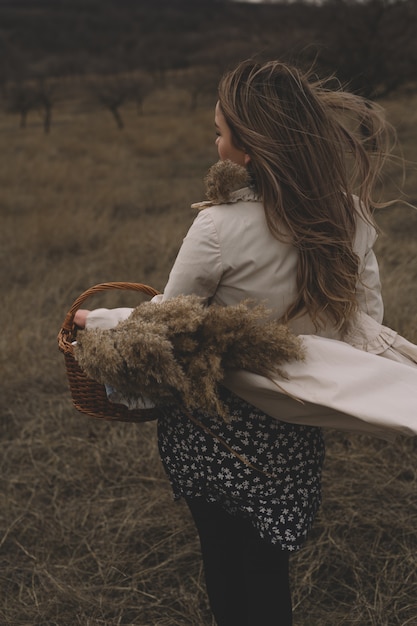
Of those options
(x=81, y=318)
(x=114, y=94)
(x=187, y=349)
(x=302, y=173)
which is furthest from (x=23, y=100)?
(x=187, y=349)

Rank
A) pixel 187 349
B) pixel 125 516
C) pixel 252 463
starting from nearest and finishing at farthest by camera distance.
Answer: pixel 187 349
pixel 252 463
pixel 125 516

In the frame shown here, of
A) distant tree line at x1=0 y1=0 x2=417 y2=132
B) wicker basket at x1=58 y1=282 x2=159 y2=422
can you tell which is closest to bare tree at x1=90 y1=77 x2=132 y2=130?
distant tree line at x1=0 y1=0 x2=417 y2=132

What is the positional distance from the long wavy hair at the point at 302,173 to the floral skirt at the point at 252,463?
248 mm

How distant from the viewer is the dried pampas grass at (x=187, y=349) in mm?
1115

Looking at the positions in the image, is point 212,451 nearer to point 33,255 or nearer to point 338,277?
point 338,277

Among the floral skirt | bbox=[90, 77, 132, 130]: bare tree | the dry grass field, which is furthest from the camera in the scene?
bbox=[90, 77, 132, 130]: bare tree

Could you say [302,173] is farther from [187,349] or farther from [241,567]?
[241,567]

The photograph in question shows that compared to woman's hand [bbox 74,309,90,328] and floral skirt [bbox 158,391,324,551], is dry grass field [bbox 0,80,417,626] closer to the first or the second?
floral skirt [bbox 158,391,324,551]

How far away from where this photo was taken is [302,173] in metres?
1.22

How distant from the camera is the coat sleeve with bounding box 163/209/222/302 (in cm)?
116

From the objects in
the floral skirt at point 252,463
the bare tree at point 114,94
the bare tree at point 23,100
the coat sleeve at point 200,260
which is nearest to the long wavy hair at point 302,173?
the coat sleeve at point 200,260

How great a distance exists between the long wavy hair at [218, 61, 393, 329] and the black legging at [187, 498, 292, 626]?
51 cm

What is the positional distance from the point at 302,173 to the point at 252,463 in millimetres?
618

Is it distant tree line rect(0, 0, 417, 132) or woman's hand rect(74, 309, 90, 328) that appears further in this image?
distant tree line rect(0, 0, 417, 132)
